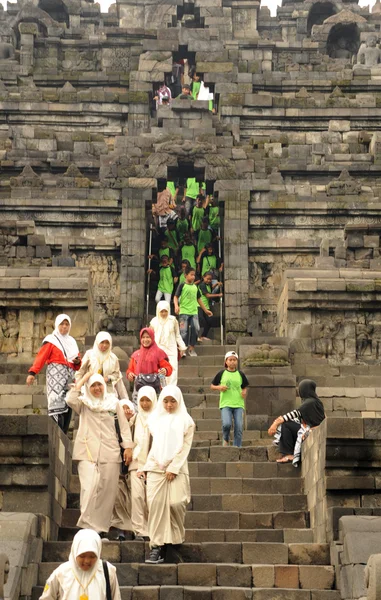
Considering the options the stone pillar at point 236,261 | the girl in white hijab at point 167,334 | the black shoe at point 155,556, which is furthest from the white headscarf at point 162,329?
the stone pillar at point 236,261

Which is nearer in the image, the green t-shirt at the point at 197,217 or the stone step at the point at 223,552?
the stone step at the point at 223,552

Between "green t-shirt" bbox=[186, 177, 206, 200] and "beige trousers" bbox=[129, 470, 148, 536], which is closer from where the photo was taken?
"beige trousers" bbox=[129, 470, 148, 536]

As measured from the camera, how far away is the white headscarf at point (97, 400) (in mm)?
16281

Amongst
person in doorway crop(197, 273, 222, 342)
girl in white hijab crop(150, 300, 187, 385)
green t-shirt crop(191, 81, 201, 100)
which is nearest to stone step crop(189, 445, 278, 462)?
girl in white hijab crop(150, 300, 187, 385)

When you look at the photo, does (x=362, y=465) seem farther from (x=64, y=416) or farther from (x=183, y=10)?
(x=183, y=10)

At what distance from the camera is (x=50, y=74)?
43062mm

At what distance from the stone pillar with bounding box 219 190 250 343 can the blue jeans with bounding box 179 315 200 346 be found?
13.0 ft

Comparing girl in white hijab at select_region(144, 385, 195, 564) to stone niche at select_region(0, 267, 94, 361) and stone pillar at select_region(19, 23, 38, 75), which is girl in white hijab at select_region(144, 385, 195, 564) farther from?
stone pillar at select_region(19, 23, 38, 75)

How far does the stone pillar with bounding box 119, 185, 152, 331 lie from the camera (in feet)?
98.3

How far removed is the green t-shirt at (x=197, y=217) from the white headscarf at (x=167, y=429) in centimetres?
1643

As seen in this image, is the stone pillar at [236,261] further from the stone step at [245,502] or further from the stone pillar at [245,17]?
the stone pillar at [245,17]

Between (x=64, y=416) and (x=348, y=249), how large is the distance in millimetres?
12246

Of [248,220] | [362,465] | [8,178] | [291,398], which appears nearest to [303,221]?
[248,220]

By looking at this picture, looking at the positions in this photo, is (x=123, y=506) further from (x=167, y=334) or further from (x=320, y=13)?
(x=320, y=13)
